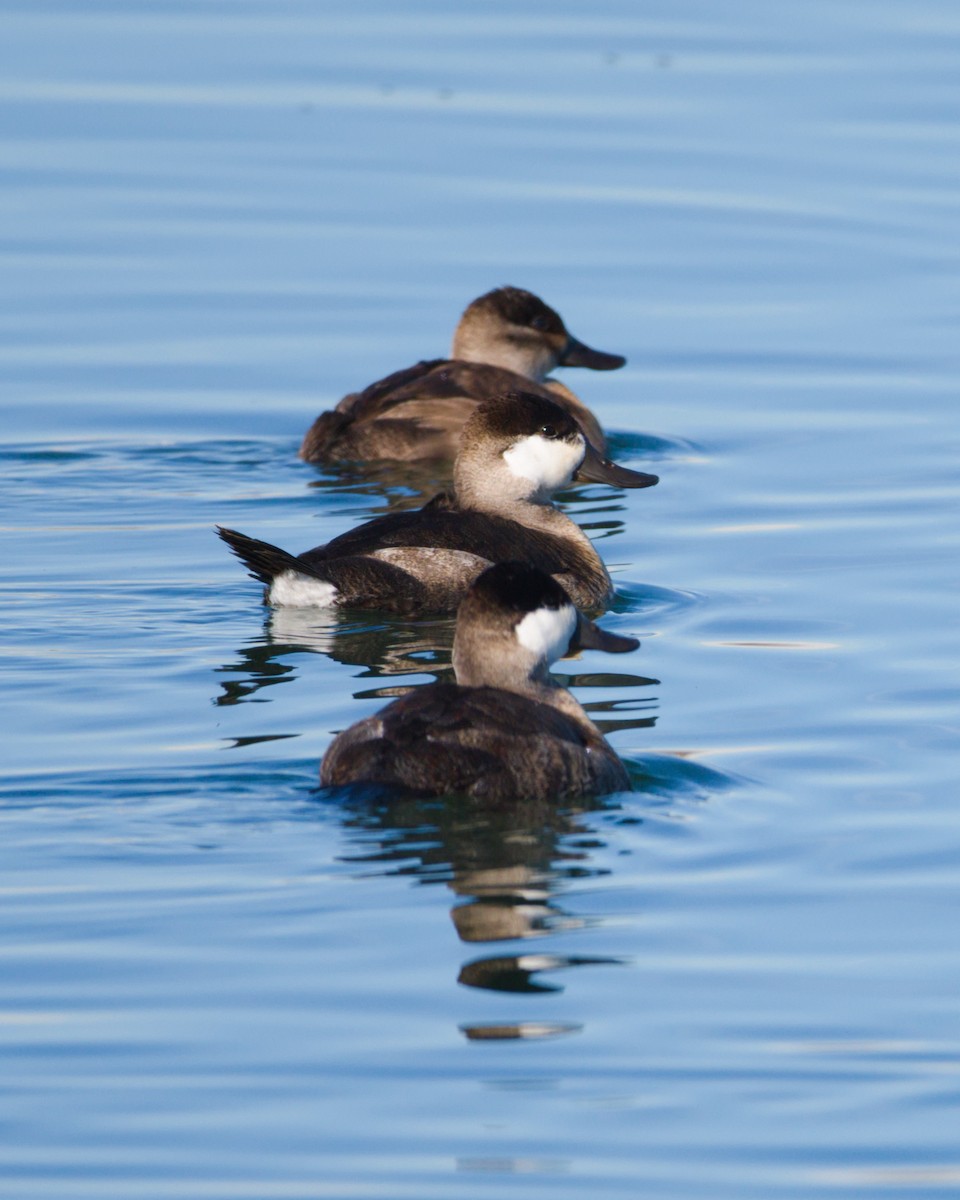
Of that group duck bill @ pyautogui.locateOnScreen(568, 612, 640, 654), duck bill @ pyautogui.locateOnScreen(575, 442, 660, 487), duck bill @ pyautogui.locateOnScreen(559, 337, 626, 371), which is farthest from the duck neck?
duck bill @ pyautogui.locateOnScreen(568, 612, 640, 654)

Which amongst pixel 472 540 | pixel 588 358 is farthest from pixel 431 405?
Result: pixel 472 540

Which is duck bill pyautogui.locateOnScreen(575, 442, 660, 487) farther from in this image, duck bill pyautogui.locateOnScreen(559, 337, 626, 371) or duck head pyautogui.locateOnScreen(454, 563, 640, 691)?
duck head pyautogui.locateOnScreen(454, 563, 640, 691)

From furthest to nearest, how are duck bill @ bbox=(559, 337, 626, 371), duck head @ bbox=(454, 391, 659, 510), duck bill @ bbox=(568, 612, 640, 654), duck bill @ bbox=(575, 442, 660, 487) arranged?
duck bill @ bbox=(559, 337, 626, 371)
duck bill @ bbox=(575, 442, 660, 487)
duck head @ bbox=(454, 391, 659, 510)
duck bill @ bbox=(568, 612, 640, 654)

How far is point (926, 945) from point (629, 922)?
0.76 meters

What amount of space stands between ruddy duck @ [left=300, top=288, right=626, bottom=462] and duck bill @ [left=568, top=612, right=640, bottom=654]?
4047 millimetres

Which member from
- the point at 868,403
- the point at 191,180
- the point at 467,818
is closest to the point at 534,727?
the point at 467,818

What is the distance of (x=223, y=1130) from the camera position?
198 inches

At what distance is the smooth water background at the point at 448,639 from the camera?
5223mm

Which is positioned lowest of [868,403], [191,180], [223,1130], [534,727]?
[223,1130]

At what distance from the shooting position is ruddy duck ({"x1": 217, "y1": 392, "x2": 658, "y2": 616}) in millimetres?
9367

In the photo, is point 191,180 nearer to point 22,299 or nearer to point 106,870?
point 22,299

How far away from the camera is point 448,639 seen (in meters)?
9.30

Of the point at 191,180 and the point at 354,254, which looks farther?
the point at 191,180

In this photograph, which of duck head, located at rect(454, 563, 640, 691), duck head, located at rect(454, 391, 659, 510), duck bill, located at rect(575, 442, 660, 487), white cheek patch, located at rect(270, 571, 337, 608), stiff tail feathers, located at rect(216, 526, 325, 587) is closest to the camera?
duck head, located at rect(454, 563, 640, 691)
